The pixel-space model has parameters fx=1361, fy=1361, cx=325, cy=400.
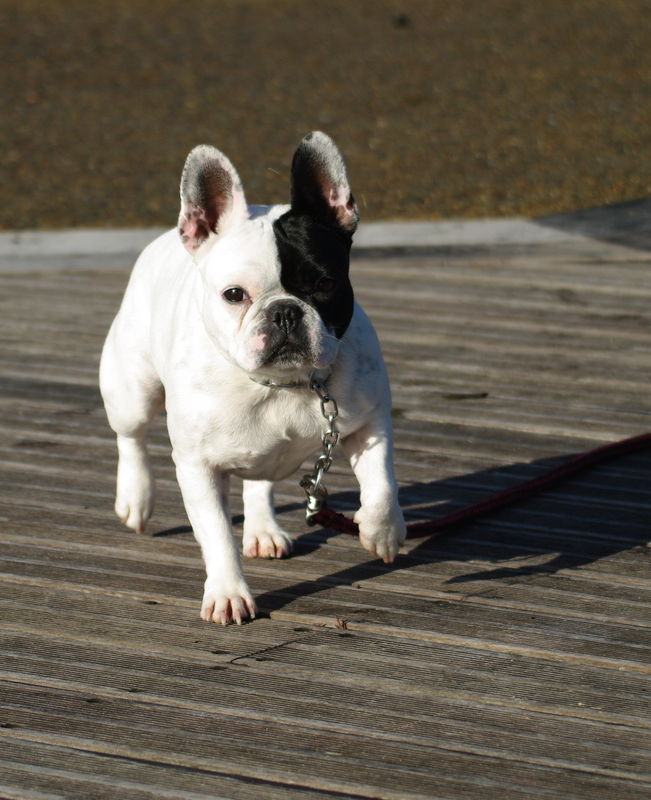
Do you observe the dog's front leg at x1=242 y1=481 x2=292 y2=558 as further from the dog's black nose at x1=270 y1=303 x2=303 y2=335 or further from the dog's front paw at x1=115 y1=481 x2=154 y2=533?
the dog's black nose at x1=270 y1=303 x2=303 y2=335

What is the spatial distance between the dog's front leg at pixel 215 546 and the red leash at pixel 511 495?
1.03 ft

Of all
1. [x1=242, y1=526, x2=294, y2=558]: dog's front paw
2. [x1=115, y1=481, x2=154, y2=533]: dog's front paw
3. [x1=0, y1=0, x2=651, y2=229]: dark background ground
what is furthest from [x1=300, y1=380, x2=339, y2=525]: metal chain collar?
[x1=0, y1=0, x2=651, y2=229]: dark background ground

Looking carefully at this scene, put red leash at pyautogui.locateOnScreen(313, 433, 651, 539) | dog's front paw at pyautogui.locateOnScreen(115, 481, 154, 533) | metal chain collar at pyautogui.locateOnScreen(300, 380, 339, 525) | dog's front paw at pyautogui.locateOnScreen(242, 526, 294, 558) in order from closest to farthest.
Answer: metal chain collar at pyautogui.locateOnScreen(300, 380, 339, 525) → red leash at pyautogui.locateOnScreen(313, 433, 651, 539) → dog's front paw at pyautogui.locateOnScreen(242, 526, 294, 558) → dog's front paw at pyautogui.locateOnScreen(115, 481, 154, 533)

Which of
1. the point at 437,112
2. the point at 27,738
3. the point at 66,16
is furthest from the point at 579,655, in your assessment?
the point at 66,16

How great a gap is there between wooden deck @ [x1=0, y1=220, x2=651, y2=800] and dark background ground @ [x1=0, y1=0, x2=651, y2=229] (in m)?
6.01

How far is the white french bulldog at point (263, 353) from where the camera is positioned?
12.8 ft

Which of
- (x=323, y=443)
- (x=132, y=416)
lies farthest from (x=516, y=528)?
(x=132, y=416)

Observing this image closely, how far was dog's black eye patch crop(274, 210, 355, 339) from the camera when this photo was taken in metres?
3.91

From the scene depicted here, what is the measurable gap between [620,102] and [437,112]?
2.29 m

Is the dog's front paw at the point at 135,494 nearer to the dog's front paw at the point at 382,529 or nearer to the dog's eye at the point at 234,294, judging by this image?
the dog's front paw at the point at 382,529

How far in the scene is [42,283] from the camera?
348 inches

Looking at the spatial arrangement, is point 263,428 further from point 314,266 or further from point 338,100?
point 338,100

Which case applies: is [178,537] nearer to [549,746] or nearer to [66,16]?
[549,746]

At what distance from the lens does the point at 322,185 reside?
407cm
